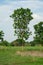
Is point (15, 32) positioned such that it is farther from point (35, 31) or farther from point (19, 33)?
point (35, 31)

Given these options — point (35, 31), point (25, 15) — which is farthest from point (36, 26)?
point (25, 15)

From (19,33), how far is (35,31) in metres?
9.94

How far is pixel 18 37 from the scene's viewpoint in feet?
213

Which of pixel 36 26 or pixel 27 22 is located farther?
pixel 36 26

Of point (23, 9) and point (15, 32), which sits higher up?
point (23, 9)

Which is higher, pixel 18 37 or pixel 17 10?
pixel 17 10

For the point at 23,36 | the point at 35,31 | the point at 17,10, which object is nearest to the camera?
the point at 23,36

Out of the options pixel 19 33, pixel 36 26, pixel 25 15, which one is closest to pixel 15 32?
pixel 19 33

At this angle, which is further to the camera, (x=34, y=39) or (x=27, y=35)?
(x=34, y=39)

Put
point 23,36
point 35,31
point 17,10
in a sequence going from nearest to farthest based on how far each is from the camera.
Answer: point 23,36 → point 17,10 → point 35,31

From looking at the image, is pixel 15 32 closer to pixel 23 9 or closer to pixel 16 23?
pixel 16 23

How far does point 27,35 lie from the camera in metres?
64.1

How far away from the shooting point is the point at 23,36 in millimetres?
63719

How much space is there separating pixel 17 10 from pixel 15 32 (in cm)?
666
